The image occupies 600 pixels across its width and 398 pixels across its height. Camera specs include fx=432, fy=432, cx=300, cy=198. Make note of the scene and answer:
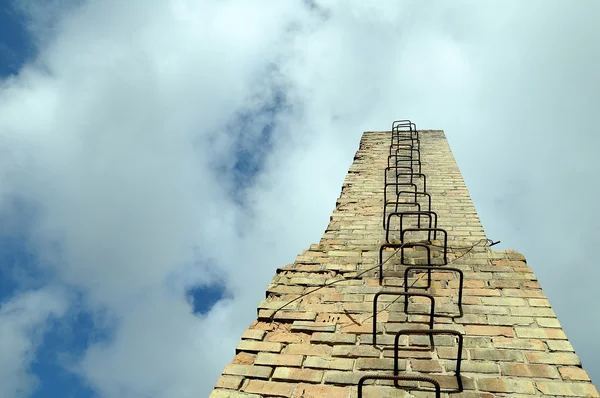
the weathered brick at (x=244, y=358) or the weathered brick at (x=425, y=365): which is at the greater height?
the weathered brick at (x=425, y=365)

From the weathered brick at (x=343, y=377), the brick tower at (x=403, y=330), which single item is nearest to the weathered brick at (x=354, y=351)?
the brick tower at (x=403, y=330)

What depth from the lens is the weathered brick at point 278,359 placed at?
223 centimetres

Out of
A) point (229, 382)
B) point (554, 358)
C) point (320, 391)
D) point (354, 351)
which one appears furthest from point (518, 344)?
point (229, 382)

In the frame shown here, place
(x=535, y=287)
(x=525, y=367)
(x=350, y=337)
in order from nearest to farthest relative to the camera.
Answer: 1. (x=525, y=367)
2. (x=350, y=337)
3. (x=535, y=287)

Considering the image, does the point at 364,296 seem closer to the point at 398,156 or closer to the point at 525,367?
the point at 525,367

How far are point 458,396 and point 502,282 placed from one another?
115cm

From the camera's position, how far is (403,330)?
2031mm

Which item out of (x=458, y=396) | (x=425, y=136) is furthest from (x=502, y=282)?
(x=425, y=136)

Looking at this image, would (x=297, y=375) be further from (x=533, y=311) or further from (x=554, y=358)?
(x=533, y=311)

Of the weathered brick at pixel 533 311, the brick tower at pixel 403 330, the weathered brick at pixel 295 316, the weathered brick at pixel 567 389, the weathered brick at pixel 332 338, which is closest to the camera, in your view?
the weathered brick at pixel 567 389

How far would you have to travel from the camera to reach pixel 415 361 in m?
2.17

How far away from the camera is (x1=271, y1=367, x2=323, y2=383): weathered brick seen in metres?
2.11

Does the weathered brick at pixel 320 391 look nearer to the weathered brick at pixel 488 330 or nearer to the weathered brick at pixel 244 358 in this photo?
the weathered brick at pixel 244 358

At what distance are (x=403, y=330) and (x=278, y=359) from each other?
2.23 ft
